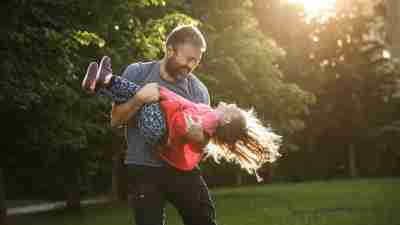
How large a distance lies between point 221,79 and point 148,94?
16.9m

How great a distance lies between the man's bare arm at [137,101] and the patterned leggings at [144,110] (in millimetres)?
40

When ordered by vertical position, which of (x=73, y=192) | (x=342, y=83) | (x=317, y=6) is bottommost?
(x=73, y=192)

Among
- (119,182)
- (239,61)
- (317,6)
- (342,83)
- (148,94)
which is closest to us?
(148,94)

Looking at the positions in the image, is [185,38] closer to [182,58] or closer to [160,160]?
[182,58]

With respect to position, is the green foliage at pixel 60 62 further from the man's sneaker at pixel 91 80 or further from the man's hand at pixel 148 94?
the man's hand at pixel 148 94

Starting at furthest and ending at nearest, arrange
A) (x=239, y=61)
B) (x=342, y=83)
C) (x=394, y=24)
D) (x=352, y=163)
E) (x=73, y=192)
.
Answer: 1. (x=352, y=163)
2. (x=342, y=83)
3. (x=394, y=24)
4. (x=73, y=192)
5. (x=239, y=61)

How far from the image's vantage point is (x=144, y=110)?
14.4ft

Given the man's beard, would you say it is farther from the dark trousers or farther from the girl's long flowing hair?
the dark trousers

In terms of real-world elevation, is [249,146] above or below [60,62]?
below

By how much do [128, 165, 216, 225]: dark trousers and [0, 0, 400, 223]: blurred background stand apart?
6.47 meters

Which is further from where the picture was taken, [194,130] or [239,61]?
[239,61]

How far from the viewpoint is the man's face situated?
4406 mm

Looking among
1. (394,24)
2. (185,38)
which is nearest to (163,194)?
(185,38)

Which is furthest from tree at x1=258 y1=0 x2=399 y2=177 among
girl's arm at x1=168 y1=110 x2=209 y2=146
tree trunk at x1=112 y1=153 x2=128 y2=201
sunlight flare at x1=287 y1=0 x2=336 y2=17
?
girl's arm at x1=168 y1=110 x2=209 y2=146
